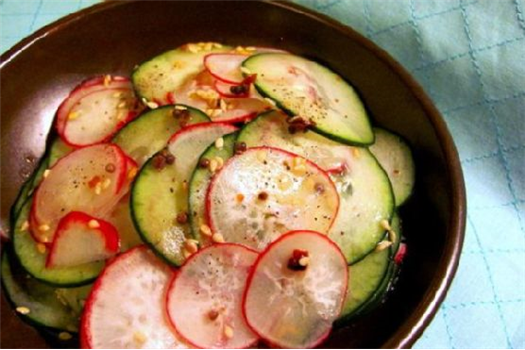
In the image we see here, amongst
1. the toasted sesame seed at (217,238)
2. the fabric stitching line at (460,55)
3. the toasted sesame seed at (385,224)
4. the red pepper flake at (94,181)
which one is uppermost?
the red pepper flake at (94,181)

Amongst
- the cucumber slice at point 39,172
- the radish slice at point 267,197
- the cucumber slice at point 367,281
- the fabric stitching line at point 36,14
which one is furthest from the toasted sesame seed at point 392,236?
the fabric stitching line at point 36,14

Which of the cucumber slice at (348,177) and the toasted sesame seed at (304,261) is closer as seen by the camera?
the toasted sesame seed at (304,261)

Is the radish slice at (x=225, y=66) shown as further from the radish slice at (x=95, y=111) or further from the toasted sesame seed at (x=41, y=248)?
the toasted sesame seed at (x=41, y=248)

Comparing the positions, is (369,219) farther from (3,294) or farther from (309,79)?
(3,294)

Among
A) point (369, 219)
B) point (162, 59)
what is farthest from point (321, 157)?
point (162, 59)

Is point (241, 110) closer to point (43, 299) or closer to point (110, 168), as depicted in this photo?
point (110, 168)

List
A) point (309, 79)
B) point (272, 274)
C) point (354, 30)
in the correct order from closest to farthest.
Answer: point (272, 274) → point (309, 79) → point (354, 30)
